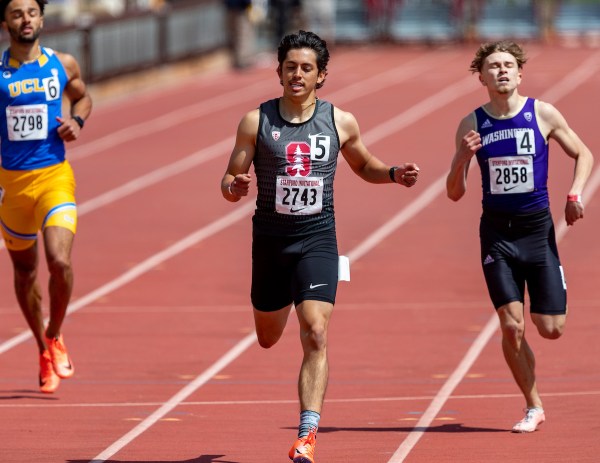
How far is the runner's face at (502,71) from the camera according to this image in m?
8.69

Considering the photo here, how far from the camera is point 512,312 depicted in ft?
28.7

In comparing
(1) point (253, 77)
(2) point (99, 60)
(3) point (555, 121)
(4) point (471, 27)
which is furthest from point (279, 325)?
(4) point (471, 27)

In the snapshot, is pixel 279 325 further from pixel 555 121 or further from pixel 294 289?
pixel 555 121

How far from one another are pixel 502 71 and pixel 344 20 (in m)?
34.3

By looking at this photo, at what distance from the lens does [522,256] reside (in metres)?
8.78

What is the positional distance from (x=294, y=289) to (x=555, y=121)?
182 centimetres

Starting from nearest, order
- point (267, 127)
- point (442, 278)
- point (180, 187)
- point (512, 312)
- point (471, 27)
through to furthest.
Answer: point (267, 127), point (512, 312), point (442, 278), point (180, 187), point (471, 27)

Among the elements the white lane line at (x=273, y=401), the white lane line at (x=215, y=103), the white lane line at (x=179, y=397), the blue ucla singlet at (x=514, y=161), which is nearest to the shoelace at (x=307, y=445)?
the white lane line at (x=179, y=397)

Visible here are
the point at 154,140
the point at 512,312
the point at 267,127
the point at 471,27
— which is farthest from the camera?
the point at 471,27

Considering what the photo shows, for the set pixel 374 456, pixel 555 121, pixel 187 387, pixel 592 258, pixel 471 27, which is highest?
pixel 555 121

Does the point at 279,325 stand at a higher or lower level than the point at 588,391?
higher

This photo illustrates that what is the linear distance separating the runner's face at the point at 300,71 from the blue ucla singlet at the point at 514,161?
1246 millimetres

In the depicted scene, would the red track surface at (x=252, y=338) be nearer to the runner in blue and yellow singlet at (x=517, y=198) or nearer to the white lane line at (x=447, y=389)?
the white lane line at (x=447, y=389)

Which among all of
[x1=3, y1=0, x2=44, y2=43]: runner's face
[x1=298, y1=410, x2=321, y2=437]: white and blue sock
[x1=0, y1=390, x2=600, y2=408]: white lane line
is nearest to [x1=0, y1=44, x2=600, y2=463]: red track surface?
[x1=0, y1=390, x2=600, y2=408]: white lane line
